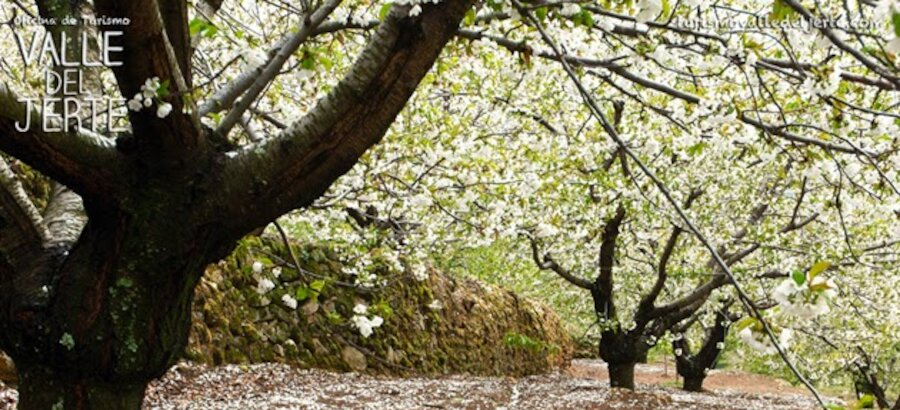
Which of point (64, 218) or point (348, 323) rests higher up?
point (348, 323)

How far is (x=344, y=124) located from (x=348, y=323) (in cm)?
750

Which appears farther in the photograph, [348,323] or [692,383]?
[692,383]

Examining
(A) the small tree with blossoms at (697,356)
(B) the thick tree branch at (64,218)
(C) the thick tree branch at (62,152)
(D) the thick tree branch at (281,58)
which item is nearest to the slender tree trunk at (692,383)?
(A) the small tree with blossoms at (697,356)

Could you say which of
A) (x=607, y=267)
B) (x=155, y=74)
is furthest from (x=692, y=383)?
(x=155, y=74)

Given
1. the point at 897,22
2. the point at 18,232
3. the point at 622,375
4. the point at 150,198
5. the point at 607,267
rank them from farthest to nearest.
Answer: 1. the point at 622,375
2. the point at 607,267
3. the point at 18,232
4. the point at 150,198
5. the point at 897,22

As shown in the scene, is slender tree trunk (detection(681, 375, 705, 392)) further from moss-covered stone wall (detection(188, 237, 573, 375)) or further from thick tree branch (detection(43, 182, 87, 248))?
thick tree branch (detection(43, 182, 87, 248))

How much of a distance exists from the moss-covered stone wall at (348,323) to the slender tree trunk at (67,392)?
1103 millimetres

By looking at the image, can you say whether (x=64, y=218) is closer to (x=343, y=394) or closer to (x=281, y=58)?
(x=281, y=58)

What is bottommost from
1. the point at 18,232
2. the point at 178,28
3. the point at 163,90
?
the point at 18,232

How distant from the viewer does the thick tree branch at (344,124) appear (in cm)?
216

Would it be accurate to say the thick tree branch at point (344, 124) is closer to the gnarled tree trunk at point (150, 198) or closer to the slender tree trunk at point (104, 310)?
the gnarled tree trunk at point (150, 198)

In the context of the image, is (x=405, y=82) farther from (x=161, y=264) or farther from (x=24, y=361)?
(x=24, y=361)

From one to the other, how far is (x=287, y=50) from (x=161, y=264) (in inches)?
37.4

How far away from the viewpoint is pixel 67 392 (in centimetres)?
260
